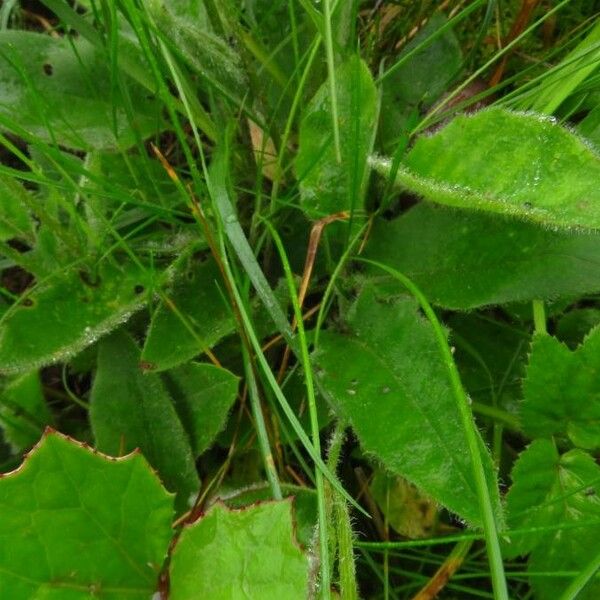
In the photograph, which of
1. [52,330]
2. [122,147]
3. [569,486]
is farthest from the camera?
[122,147]

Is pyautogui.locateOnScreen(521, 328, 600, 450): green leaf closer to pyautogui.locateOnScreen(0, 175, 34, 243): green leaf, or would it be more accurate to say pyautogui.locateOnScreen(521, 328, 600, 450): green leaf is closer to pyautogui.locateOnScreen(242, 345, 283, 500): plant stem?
pyautogui.locateOnScreen(242, 345, 283, 500): plant stem

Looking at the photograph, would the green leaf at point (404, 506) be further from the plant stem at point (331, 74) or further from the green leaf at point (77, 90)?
the green leaf at point (77, 90)

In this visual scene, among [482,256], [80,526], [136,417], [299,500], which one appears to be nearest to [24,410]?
[136,417]

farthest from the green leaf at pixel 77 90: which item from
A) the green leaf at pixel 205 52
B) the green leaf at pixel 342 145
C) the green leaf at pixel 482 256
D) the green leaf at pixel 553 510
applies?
the green leaf at pixel 553 510

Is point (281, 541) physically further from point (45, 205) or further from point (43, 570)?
point (45, 205)

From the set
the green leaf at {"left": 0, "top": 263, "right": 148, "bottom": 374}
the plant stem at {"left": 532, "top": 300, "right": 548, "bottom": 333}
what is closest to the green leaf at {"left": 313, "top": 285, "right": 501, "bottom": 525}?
the plant stem at {"left": 532, "top": 300, "right": 548, "bottom": 333}

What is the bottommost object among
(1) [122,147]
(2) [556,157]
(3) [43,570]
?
(3) [43,570]

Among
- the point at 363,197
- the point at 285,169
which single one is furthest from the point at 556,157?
the point at 285,169
